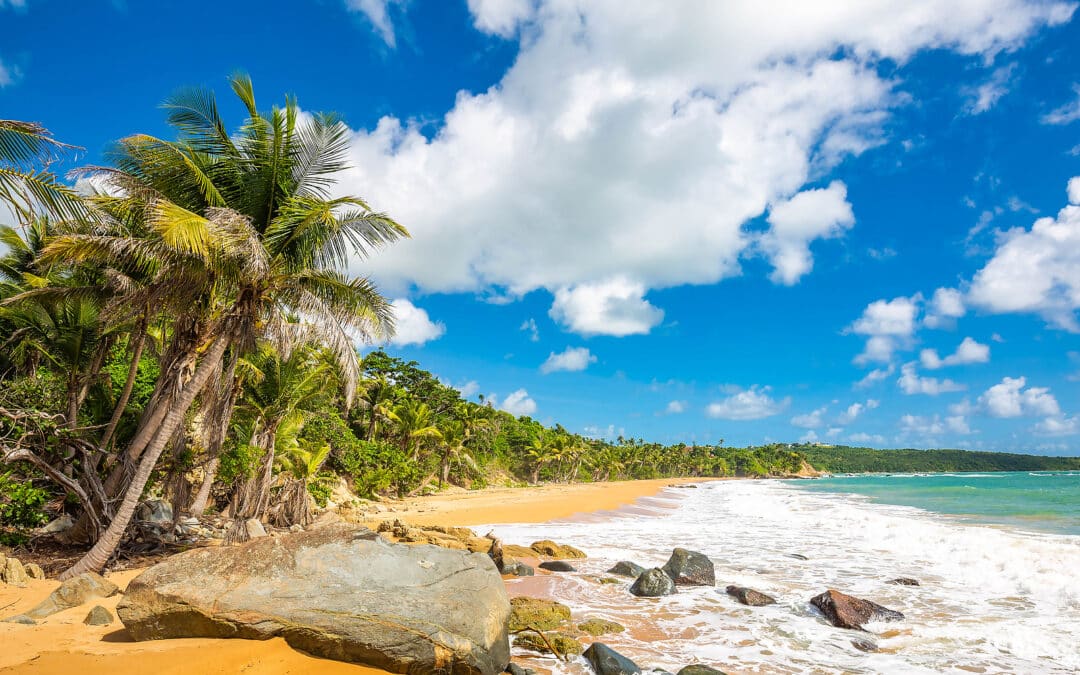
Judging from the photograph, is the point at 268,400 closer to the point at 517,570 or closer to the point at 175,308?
Answer: the point at 175,308

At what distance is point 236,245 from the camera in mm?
8461

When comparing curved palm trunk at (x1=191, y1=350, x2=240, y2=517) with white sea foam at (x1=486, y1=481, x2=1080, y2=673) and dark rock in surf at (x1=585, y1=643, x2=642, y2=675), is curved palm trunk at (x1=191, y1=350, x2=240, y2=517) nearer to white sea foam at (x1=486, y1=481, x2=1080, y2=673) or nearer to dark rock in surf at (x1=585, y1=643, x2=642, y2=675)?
white sea foam at (x1=486, y1=481, x2=1080, y2=673)

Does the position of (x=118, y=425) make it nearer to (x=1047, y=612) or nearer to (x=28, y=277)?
(x=28, y=277)

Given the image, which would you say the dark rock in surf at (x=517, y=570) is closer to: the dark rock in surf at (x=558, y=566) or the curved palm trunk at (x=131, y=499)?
the dark rock in surf at (x=558, y=566)

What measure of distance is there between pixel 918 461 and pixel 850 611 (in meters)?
214

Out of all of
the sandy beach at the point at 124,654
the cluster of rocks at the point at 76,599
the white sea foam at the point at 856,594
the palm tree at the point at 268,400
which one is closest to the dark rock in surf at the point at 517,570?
the white sea foam at the point at 856,594

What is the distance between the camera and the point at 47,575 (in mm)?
8398

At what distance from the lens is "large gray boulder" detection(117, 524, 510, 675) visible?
5.09 m

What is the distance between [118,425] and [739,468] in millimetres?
146681

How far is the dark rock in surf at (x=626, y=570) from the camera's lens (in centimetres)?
1113

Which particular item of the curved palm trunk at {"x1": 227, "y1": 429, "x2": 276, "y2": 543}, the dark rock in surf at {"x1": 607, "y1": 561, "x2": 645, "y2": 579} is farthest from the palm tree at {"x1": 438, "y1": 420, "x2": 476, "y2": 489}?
the dark rock in surf at {"x1": 607, "y1": 561, "x2": 645, "y2": 579}

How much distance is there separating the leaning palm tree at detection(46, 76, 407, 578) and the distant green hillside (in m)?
187

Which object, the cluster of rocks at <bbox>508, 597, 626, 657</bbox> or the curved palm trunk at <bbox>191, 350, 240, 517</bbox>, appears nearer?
the cluster of rocks at <bbox>508, 597, 626, 657</bbox>

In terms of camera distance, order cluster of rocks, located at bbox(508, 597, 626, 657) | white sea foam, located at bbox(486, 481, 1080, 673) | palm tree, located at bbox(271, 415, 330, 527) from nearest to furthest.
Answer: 1. cluster of rocks, located at bbox(508, 597, 626, 657)
2. white sea foam, located at bbox(486, 481, 1080, 673)
3. palm tree, located at bbox(271, 415, 330, 527)
